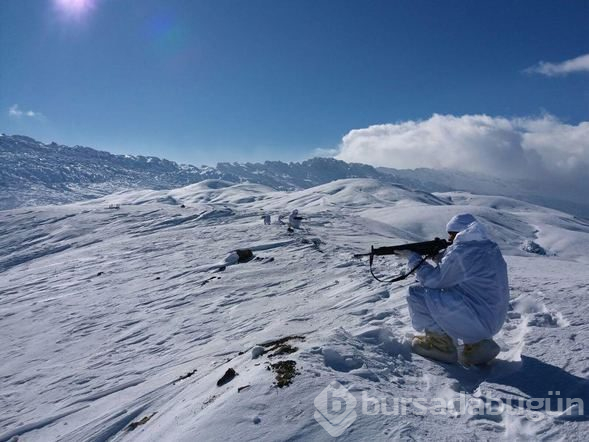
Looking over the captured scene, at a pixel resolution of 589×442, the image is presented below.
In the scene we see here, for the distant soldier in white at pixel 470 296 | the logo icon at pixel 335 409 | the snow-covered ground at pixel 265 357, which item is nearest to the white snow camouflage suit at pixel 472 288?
the distant soldier in white at pixel 470 296

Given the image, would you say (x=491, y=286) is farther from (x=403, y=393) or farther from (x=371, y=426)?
(x=371, y=426)

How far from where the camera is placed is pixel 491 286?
4.45m

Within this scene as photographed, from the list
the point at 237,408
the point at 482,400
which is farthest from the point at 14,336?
the point at 482,400

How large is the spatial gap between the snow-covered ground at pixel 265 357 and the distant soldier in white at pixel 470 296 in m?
0.27

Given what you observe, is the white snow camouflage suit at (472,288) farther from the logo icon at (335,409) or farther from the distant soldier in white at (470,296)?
the logo icon at (335,409)

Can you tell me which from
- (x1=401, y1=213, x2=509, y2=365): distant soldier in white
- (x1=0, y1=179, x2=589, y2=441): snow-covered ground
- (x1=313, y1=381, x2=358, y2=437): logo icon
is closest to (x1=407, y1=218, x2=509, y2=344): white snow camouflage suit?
(x1=401, y1=213, x2=509, y2=365): distant soldier in white

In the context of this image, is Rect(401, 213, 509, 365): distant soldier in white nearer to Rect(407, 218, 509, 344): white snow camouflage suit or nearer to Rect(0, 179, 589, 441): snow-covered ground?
Rect(407, 218, 509, 344): white snow camouflage suit

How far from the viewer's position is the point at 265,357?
4.88m

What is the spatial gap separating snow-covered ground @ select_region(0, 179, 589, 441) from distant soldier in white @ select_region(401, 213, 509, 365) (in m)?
0.27

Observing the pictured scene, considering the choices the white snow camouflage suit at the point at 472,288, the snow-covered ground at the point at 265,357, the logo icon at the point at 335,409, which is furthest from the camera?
the white snow camouflage suit at the point at 472,288

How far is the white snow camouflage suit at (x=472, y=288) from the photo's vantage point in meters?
4.45

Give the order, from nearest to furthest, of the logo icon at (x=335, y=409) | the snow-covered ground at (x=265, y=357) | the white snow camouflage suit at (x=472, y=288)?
1. the logo icon at (x=335, y=409)
2. the snow-covered ground at (x=265, y=357)
3. the white snow camouflage suit at (x=472, y=288)

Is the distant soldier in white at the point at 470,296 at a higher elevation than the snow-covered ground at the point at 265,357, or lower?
higher

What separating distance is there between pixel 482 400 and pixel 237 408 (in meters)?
2.43
